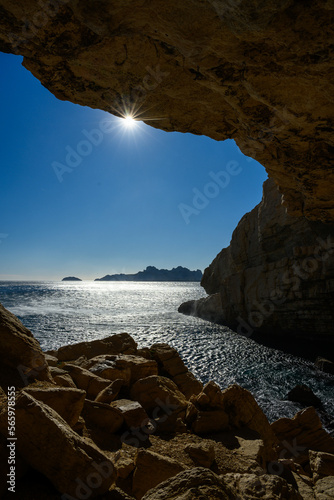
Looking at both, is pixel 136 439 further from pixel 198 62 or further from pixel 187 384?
pixel 198 62

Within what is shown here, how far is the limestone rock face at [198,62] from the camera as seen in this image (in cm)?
496

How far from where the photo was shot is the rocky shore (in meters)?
3.24

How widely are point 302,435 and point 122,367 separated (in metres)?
7.63

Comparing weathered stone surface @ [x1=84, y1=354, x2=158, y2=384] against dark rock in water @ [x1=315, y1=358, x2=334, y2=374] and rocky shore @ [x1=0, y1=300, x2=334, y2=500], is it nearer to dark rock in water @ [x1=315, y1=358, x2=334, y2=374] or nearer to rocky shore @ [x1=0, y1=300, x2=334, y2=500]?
rocky shore @ [x1=0, y1=300, x2=334, y2=500]

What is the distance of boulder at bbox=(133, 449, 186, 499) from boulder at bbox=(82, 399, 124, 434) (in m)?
1.86

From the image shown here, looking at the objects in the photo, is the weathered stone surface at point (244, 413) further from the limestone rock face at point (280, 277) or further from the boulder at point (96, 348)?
the limestone rock face at point (280, 277)

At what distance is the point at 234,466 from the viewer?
5.43m

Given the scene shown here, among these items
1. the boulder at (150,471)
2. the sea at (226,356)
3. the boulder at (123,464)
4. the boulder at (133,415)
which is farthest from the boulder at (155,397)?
the sea at (226,356)

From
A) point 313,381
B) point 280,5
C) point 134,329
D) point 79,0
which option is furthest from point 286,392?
point 134,329

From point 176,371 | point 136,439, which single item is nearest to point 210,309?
point 176,371

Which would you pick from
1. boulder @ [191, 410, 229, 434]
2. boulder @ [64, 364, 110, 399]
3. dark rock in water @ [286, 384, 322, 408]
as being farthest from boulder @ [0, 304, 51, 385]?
dark rock in water @ [286, 384, 322, 408]

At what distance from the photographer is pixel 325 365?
19.5 meters

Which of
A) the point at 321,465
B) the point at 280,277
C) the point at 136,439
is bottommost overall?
the point at 321,465

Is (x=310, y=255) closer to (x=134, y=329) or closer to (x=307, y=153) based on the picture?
(x=307, y=153)
